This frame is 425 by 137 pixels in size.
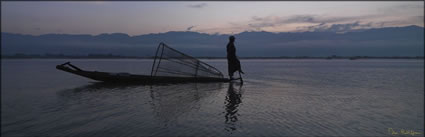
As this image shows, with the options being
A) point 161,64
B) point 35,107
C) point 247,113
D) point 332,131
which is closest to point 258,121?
point 247,113

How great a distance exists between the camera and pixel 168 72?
17.0 metres

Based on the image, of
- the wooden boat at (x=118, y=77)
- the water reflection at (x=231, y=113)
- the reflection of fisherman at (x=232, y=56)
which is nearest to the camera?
the water reflection at (x=231, y=113)

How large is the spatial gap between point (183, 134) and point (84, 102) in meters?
5.27

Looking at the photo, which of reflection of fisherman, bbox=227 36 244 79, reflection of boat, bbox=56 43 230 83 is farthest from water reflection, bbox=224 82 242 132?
reflection of boat, bbox=56 43 230 83

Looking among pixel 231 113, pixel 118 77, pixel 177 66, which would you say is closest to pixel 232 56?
pixel 177 66

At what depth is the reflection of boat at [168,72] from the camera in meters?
15.2

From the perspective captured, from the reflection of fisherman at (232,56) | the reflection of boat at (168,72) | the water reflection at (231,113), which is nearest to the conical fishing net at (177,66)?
the reflection of boat at (168,72)

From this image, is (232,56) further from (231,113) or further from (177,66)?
(231,113)

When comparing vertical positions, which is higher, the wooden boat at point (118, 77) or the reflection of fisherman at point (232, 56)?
the reflection of fisherman at point (232, 56)

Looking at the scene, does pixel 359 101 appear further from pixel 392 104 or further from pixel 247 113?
pixel 247 113

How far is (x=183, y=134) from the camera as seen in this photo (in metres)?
5.68

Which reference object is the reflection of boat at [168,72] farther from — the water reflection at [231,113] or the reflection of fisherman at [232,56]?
the water reflection at [231,113]

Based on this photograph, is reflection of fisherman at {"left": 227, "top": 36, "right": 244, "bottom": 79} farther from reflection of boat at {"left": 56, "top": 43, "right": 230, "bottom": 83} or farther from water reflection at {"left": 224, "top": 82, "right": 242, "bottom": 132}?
water reflection at {"left": 224, "top": 82, "right": 242, "bottom": 132}

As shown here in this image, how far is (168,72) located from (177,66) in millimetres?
661
